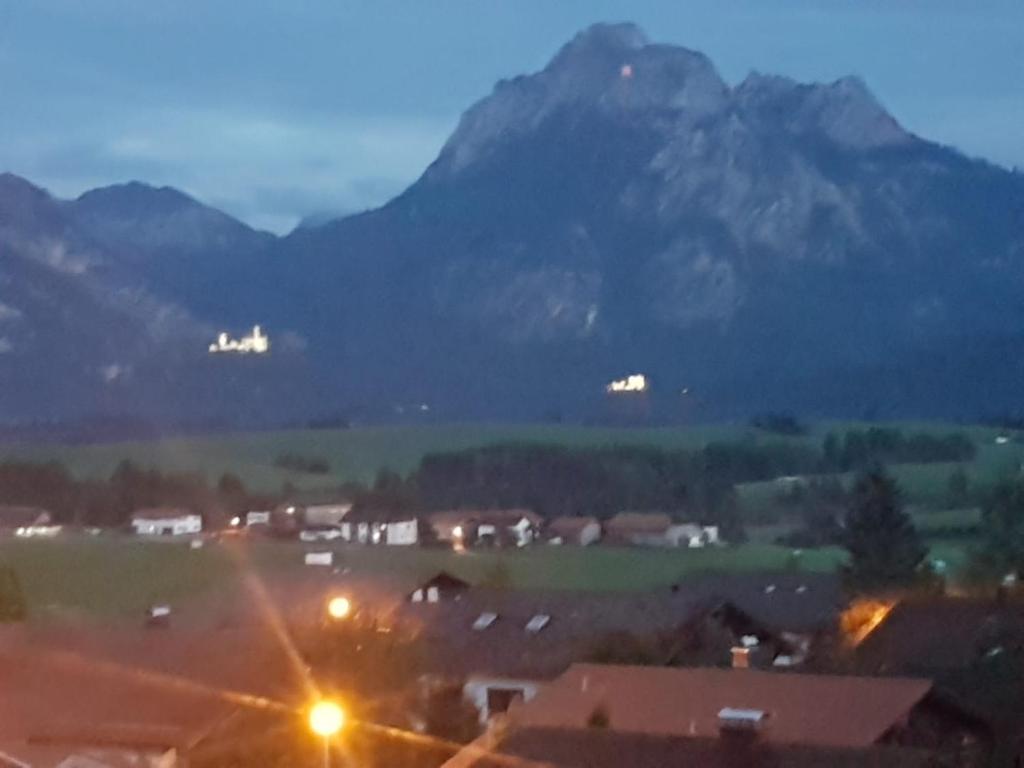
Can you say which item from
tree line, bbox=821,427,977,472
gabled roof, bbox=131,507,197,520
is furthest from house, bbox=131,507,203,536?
tree line, bbox=821,427,977,472

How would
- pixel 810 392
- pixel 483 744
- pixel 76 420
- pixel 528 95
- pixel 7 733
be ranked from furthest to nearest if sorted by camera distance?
pixel 528 95
pixel 810 392
pixel 76 420
pixel 7 733
pixel 483 744

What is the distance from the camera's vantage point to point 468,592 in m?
31.0

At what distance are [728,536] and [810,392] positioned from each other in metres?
14.7

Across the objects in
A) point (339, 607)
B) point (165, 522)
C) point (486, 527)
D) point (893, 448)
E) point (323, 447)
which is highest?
point (893, 448)

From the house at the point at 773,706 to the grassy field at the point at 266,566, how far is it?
44.7 ft

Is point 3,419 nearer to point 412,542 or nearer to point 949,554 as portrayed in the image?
point 412,542

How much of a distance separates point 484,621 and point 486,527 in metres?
12.7

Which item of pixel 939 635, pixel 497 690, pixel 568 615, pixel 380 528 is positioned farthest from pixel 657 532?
pixel 939 635

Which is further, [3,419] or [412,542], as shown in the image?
[412,542]

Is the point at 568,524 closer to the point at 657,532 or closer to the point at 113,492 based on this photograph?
the point at 657,532

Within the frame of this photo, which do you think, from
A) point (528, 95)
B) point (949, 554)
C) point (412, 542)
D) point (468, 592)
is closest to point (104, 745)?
point (468, 592)

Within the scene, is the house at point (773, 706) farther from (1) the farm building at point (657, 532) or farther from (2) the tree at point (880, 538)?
(1) the farm building at point (657, 532)

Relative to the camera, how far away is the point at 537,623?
27344mm

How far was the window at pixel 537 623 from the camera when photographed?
26.9 meters
